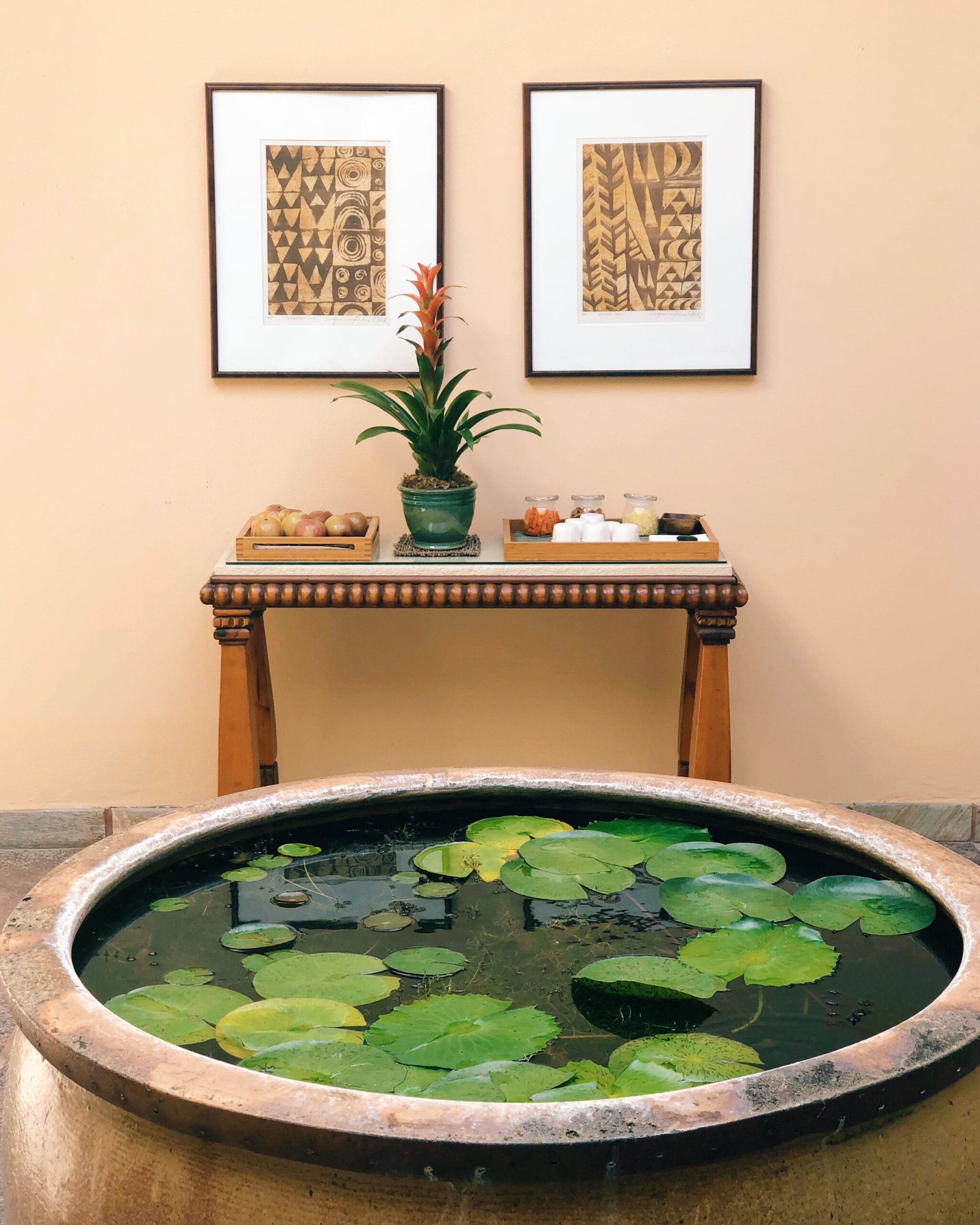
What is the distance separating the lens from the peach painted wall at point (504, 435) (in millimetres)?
3414

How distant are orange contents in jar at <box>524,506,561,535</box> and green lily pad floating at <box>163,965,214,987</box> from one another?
6.39 feet

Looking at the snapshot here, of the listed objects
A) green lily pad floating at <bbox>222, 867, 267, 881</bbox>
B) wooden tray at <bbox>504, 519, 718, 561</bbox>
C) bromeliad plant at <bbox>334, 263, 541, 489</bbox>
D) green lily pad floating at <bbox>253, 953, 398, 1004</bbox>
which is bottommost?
green lily pad floating at <bbox>253, 953, 398, 1004</bbox>

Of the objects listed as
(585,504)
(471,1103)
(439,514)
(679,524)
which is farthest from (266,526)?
(471,1103)

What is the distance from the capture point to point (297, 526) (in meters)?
3.21

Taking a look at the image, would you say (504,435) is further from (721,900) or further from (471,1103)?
(471,1103)

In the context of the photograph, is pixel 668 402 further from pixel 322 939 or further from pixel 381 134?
pixel 322 939

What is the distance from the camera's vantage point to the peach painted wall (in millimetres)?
3414

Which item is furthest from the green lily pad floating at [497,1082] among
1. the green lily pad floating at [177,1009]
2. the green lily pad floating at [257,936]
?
the green lily pad floating at [257,936]

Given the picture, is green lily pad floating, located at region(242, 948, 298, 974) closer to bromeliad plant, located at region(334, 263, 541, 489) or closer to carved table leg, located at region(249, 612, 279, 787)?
bromeliad plant, located at region(334, 263, 541, 489)

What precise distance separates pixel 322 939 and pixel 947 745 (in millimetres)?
2659

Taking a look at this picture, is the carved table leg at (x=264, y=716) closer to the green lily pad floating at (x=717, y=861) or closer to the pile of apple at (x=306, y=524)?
the pile of apple at (x=306, y=524)

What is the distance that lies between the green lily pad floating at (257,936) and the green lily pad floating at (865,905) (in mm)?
644

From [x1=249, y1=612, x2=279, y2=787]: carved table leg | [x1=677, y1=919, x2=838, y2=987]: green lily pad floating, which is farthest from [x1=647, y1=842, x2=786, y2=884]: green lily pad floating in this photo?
[x1=249, y1=612, x2=279, y2=787]: carved table leg

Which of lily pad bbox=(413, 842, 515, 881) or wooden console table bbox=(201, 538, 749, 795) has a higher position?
wooden console table bbox=(201, 538, 749, 795)
